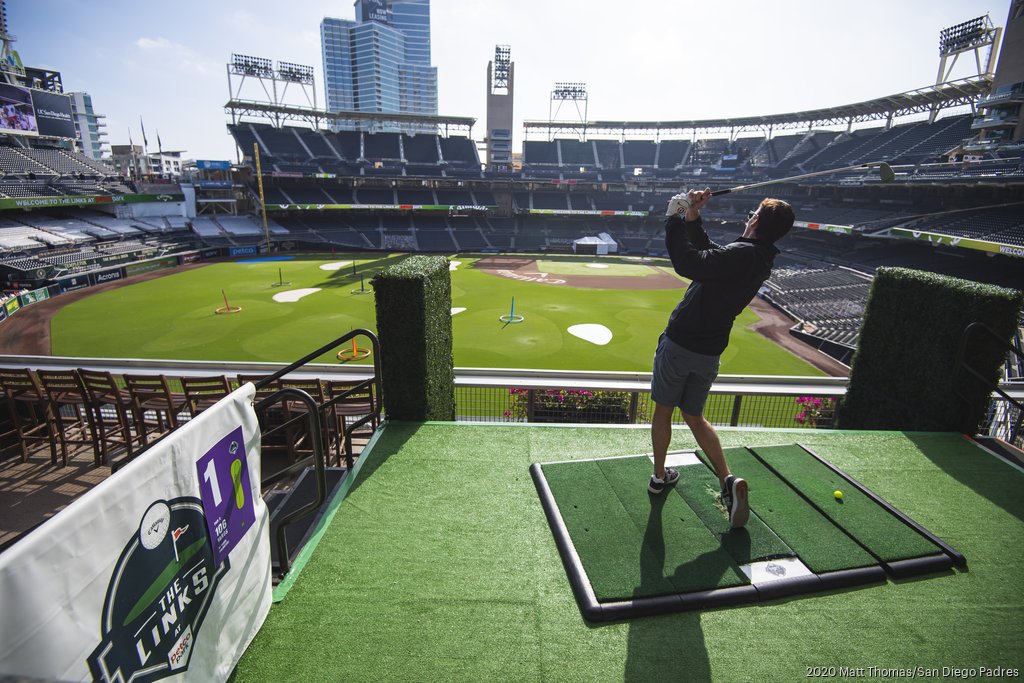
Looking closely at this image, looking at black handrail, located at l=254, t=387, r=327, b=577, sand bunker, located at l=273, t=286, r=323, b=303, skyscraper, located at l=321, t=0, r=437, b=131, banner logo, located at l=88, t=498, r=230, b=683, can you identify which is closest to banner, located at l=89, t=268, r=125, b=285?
sand bunker, located at l=273, t=286, r=323, b=303

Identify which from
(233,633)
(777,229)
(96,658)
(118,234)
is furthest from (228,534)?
(118,234)

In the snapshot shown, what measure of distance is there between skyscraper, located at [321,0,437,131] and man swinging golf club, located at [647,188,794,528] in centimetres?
17049

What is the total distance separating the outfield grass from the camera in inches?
734

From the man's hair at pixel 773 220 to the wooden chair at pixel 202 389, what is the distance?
7762 mm

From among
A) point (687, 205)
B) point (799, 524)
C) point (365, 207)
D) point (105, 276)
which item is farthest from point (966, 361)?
point (365, 207)

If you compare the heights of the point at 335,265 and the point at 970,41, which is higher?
the point at 970,41

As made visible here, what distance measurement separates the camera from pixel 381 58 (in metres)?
151

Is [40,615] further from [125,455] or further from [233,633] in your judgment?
[125,455]

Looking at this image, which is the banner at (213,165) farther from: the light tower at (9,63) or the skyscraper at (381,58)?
the skyscraper at (381,58)

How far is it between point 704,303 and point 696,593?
7.58 ft

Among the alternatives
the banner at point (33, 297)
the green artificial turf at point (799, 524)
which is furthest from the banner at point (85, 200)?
the green artificial turf at point (799, 524)

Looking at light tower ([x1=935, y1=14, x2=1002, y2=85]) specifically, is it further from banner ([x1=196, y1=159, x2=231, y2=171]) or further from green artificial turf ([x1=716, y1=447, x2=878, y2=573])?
banner ([x1=196, y1=159, x2=231, y2=171])

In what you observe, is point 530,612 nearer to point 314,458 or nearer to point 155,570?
point 314,458

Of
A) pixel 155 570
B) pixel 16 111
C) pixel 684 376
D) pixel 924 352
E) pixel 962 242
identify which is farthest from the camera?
pixel 16 111
